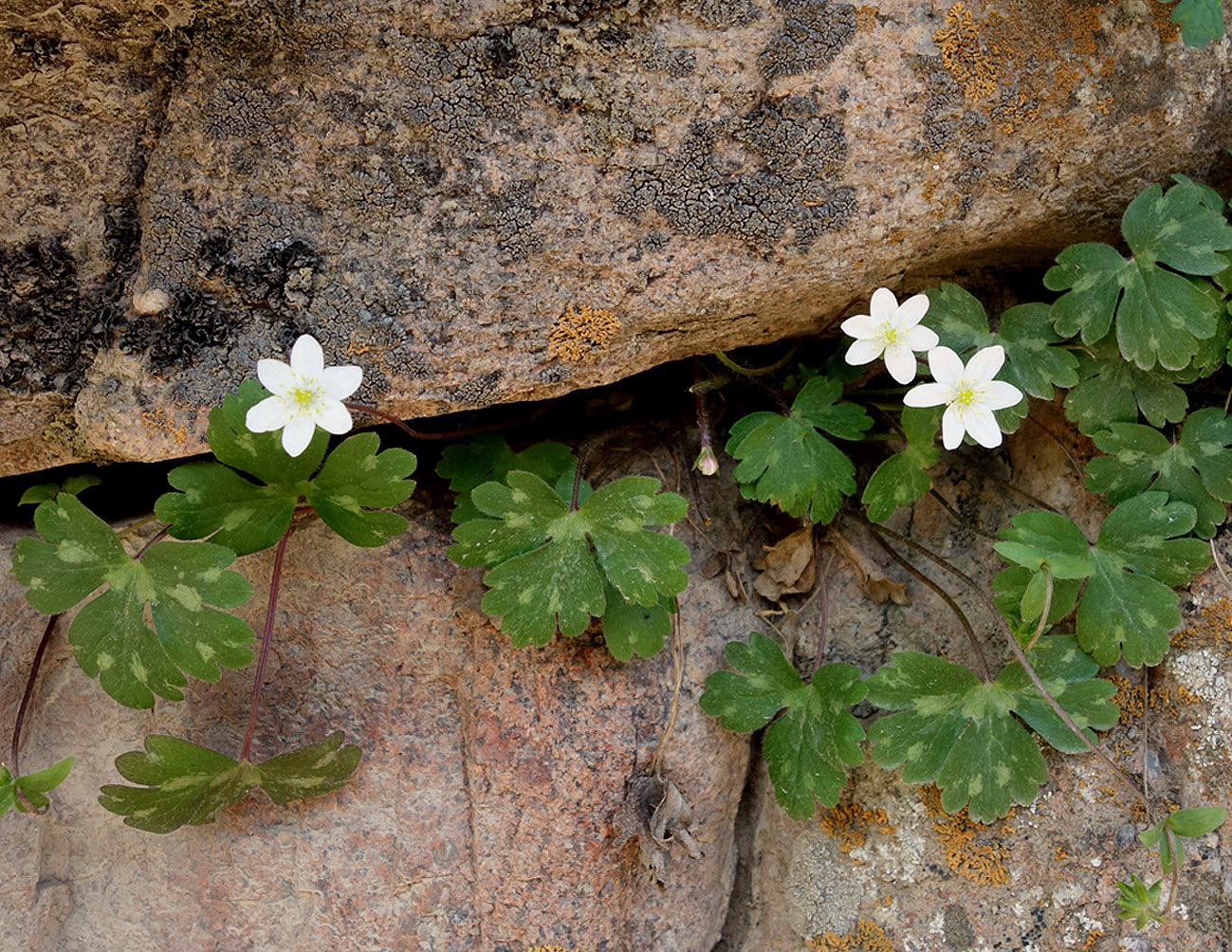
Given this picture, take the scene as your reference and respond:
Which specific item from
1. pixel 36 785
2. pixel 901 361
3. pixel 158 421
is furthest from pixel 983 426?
pixel 36 785

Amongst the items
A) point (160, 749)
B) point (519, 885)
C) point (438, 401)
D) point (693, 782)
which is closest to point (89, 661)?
point (160, 749)

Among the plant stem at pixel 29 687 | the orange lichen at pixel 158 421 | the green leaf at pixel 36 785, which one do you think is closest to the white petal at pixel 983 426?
the orange lichen at pixel 158 421

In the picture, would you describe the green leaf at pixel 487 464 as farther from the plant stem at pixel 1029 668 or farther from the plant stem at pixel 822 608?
the plant stem at pixel 1029 668

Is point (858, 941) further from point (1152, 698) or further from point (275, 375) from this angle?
point (275, 375)

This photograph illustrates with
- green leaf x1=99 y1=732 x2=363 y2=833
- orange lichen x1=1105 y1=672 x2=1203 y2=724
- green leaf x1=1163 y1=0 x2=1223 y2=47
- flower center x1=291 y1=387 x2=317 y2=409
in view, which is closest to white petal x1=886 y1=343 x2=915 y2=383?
green leaf x1=1163 y1=0 x2=1223 y2=47

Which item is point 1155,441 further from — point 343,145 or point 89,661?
point 89,661
